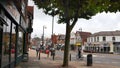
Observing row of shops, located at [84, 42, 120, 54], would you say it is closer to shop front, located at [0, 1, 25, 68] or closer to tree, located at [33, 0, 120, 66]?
tree, located at [33, 0, 120, 66]

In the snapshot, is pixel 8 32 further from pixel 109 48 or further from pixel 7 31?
pixel 109 48

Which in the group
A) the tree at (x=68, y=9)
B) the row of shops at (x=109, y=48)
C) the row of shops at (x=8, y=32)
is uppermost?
the tree at (x=68, y=9)

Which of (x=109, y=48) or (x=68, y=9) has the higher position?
(x=68, y=9)

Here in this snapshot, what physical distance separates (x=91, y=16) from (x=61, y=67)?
6.69 meters

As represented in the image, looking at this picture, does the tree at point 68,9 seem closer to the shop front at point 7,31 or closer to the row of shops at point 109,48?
the shop front at point 7,31

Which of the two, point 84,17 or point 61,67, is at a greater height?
point 84,17

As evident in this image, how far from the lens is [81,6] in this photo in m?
27.3

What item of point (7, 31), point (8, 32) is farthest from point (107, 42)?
point (7, 31)

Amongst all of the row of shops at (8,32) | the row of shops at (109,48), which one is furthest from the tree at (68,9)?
the row of shops at (109,48)

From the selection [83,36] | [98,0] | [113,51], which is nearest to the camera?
[98,0]

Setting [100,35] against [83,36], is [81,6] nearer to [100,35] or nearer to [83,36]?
[100,35]

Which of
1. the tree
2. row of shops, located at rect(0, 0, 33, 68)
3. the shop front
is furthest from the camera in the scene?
the tree

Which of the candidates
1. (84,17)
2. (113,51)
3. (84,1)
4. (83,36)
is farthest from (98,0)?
(83,36)

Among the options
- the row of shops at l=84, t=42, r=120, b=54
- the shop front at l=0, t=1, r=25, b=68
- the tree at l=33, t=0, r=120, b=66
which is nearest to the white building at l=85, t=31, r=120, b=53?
the row of shops at l=84, t=42, r=120, b=54
